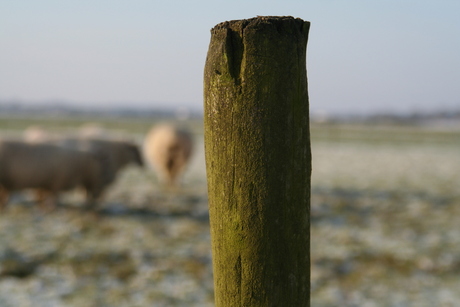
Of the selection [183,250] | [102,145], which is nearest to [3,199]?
[102,145]

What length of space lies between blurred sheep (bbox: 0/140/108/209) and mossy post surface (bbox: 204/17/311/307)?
324 inches

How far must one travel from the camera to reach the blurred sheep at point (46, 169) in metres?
8.65

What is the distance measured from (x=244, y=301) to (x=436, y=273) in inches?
206

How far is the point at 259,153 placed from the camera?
1447mm

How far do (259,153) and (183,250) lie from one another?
18.3 feet

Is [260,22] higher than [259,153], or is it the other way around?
[260,22]

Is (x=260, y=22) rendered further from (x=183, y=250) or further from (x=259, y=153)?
(x=183, y=250)

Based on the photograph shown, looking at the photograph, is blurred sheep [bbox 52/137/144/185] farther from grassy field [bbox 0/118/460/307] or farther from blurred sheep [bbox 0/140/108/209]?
grassy field [bbox 0/118/460/307]

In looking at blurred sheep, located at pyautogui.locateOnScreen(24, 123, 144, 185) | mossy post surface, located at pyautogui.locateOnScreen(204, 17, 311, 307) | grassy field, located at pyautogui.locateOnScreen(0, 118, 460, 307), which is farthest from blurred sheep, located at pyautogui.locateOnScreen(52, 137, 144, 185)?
mossy post surface, located at pyautogui.locateOnScreen(204, 17, 311, 307)

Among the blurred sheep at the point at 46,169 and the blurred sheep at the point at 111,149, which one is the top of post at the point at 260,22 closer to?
the blurred sheep at the point at 46,169

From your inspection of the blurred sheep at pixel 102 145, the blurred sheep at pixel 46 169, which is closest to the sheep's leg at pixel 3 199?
the blurred sheep at pixel 46 169

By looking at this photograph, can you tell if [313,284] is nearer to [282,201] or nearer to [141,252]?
[141,252]

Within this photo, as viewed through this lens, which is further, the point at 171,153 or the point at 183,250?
the point at 171,153

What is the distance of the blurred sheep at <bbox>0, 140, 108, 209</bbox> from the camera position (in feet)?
28.4
